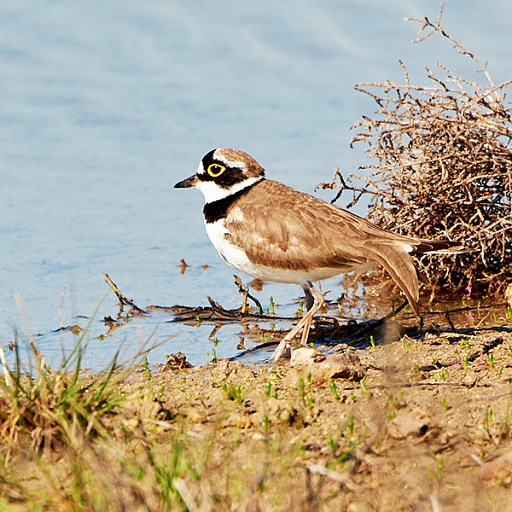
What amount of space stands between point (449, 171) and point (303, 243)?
1.62 m

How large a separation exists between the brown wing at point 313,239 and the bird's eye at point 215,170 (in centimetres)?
54

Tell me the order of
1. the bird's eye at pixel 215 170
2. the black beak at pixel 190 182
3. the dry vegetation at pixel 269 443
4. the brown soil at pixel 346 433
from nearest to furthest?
the dry vegetation at pixel 269 443 < the brown soil at pixel 346 433 < the bird's eye at pixel 215 170 < the black beak at pixel 190 182

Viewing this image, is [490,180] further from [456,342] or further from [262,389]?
[262,389]

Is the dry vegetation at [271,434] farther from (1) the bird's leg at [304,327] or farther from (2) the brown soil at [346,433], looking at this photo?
(1) the bird's leg at [304,327]


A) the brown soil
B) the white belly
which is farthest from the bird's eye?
the brown soil

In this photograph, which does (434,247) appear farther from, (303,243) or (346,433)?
(346,433)

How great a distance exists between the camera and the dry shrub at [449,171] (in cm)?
697

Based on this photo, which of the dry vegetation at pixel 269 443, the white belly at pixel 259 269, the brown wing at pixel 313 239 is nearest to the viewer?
the dry vegetation at pixel 269 443

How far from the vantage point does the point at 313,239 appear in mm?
6227

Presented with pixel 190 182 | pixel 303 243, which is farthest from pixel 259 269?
pixel 190 182

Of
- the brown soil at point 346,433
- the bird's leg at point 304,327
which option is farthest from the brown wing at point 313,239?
the brown soil at point 346,433

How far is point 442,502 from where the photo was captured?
354cm

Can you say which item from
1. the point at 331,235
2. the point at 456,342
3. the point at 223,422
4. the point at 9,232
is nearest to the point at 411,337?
Result: the point at 456,342

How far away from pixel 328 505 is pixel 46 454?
121 centimetres
